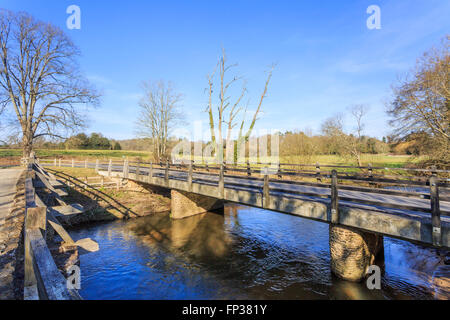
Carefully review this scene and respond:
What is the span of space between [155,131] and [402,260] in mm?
30642

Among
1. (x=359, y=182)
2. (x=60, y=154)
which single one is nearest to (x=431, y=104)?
(x=359, y=182)

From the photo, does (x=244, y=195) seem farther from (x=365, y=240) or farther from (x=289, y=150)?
(x=289, y=150)

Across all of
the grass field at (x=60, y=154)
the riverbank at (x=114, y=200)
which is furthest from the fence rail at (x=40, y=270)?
the grass field at (x=60, y=154)

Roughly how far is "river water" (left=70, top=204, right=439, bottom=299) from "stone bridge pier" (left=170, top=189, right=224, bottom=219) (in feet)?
6.59

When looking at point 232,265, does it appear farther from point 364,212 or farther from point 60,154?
point 60,154

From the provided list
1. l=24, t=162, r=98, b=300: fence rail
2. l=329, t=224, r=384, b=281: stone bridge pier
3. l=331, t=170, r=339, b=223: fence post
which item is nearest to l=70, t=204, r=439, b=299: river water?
l=329, t=224, r=384, b=281: stone bridge pier

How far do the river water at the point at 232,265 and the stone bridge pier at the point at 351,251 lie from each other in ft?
1.11

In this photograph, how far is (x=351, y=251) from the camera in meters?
6.69

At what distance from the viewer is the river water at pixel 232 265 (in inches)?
271

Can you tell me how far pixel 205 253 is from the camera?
10.0 meters

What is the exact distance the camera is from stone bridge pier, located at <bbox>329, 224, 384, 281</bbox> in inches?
260

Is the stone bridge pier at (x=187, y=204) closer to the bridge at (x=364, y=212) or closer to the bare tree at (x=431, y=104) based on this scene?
the bridge at (x=364, y=212)

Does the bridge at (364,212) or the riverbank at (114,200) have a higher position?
the bridge at (364,212)
